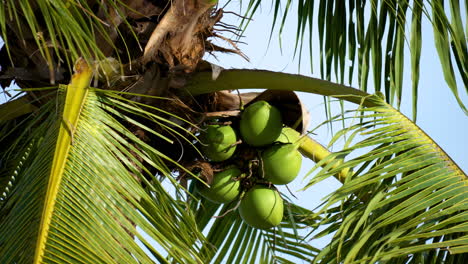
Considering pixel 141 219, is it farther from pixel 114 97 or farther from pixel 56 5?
pixel 56 5

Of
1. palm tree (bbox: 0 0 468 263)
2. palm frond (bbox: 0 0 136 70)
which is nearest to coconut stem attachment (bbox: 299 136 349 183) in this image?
palm tree (bbox: 0 0 468 263)

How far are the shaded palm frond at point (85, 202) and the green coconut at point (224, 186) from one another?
346 millimetres

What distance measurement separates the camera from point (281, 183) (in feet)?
8.66

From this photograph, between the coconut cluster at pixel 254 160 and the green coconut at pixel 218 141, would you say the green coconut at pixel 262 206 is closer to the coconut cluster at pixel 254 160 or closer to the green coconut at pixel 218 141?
the coconut cluster at pixel 254 160

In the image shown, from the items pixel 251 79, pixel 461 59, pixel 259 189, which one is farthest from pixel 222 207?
pixel 461 59

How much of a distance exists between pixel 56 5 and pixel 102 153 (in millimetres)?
479

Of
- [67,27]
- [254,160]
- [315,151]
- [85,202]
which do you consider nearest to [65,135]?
[85,202]

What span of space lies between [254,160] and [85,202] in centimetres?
84

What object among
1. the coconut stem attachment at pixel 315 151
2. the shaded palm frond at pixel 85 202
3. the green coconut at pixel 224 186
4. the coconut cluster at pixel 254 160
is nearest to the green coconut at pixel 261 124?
the coconut cluster at pixel 254 160

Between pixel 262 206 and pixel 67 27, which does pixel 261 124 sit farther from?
pixel 67 27

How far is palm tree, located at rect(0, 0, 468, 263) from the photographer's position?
1929 millimetres

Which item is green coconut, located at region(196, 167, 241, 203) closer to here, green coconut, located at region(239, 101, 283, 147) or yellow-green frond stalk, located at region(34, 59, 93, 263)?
green coconut, located at region(239, 101, 283, 147)

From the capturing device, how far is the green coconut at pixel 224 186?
8.70 ft

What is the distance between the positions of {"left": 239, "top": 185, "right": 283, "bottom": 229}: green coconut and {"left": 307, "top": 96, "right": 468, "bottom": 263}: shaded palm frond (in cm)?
27
